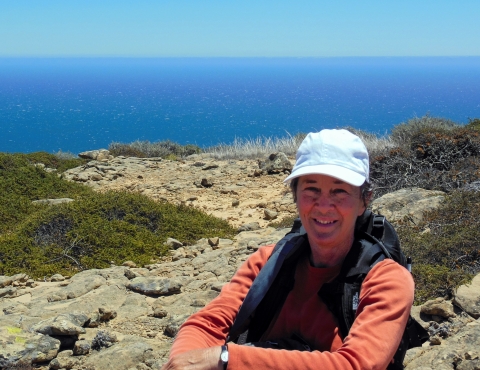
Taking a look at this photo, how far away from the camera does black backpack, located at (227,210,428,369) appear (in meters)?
2.30

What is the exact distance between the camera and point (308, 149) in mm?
2453

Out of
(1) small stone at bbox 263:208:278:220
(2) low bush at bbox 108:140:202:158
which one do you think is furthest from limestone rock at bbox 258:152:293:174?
(2) low bush at bbox 108:140:202:158

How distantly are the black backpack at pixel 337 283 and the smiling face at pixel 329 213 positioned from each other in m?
0.08

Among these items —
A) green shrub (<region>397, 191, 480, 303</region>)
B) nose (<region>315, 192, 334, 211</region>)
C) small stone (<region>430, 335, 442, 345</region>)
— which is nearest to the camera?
nose (<region>315, 192, 334, 211</region>)

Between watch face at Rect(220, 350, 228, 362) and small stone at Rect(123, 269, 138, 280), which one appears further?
small stone at Rect(123, 269, 138, 280)

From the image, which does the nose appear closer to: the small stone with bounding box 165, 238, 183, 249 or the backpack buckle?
the backpack buckle

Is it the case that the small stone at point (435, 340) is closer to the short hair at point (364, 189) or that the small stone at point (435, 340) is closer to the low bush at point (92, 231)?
the short hair at point (364, 189)

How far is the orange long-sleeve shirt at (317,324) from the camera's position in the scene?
2.08 m

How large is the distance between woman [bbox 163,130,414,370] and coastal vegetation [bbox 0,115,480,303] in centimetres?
244

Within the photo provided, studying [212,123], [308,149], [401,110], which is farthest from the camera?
[401,110]

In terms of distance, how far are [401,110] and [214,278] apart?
80.3m

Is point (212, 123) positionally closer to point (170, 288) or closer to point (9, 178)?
point (9, 178)

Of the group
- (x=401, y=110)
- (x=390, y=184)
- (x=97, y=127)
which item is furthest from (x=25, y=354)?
(x=401, y=110)

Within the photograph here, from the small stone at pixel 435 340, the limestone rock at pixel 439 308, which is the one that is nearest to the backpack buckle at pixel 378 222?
the small stone at pixel 435 340
